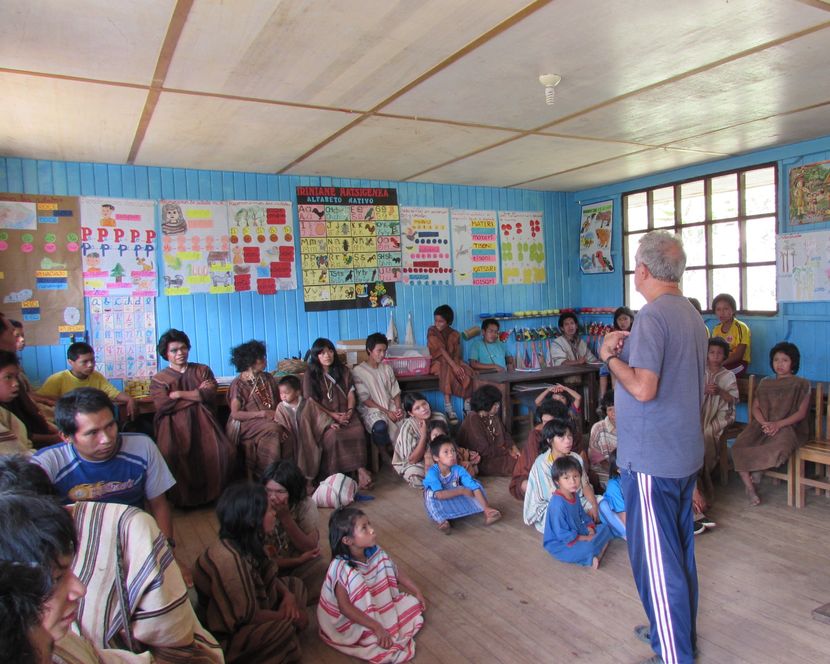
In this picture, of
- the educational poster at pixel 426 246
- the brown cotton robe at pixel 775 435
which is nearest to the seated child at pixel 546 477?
the brown cotton robe at pixel 775 435

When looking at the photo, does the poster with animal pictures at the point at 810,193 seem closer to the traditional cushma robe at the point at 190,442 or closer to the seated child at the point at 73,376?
the traditional cushma robe at the point at 190,442

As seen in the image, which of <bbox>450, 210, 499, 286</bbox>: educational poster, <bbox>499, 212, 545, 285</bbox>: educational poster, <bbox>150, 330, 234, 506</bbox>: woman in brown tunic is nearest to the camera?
<bbox>150, 330, 234, 506</bbox>: woman in brown tunic

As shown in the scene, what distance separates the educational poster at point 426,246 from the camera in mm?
6133

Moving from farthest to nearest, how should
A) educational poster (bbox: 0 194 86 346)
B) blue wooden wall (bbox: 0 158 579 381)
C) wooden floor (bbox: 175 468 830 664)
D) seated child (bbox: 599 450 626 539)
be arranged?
blue wooden wall (bbox: 0 158 579 381) → educational poster (bbox: 0 194 86 346) → seated child (bbox: 599 450 626 539) → wooden floor (bbox: 175 468 830 664)

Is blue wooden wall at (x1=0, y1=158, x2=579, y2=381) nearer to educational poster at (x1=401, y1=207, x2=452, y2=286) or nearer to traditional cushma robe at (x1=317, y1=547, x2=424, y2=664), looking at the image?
educational poster at (x1=401, y1=207, x2=452, y2=286)

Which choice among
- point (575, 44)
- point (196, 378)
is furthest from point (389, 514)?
point (575, 44)

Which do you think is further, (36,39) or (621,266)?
(621,266)

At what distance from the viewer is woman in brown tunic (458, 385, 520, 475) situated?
4.93 meters

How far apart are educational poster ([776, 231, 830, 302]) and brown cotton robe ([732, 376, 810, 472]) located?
3.82 ft

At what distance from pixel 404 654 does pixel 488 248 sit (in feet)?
15.7

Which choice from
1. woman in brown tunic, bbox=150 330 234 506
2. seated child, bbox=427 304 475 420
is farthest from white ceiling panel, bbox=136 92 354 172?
seated child, bbox=427 304 475 420

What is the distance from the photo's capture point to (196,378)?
4531 mm

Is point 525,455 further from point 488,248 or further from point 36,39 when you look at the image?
point 36,39

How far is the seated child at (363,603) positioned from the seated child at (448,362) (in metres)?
3.08
